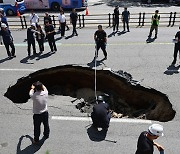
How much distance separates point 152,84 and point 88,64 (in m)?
3.09

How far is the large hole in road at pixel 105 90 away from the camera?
28.3 ft

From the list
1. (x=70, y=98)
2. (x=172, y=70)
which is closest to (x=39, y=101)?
(x=70, y=98)

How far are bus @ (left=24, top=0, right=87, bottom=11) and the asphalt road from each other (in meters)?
8.69

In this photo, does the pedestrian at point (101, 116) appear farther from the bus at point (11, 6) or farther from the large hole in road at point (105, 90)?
the bus at point (11, 6)

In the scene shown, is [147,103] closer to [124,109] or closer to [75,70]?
[124,109]

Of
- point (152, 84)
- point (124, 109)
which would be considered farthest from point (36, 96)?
point (152, 84)

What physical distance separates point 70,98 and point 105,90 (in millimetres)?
1594

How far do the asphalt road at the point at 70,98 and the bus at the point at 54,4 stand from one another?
869 centimetres

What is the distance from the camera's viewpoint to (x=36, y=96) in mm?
5973

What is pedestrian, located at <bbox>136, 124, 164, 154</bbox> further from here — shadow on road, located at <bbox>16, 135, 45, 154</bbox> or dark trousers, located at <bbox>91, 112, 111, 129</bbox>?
shadow on road, located at <bbox>16, 135, 45, 154</bbox>

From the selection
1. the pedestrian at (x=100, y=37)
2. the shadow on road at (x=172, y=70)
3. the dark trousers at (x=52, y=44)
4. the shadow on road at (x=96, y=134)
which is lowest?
the shadow on road at (x=96, y=134)

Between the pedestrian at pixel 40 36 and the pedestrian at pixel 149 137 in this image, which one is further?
the pedestrian at pixel 40 36

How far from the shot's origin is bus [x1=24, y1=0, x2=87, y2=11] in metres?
24.0

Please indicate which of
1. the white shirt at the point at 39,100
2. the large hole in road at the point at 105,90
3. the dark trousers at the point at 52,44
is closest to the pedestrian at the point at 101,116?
the white shirt at the point at 39,100
